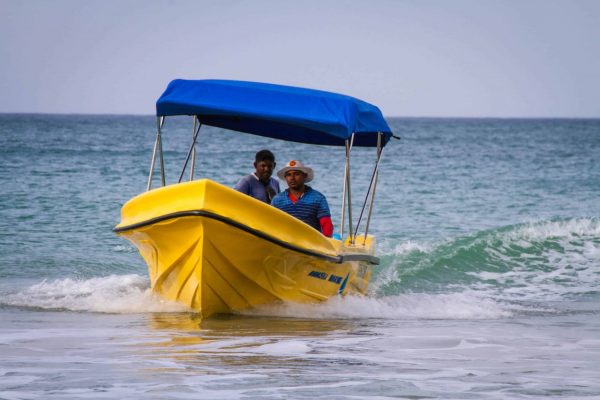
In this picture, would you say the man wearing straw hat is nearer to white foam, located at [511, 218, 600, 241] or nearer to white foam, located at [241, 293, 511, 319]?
white foam, located at [241, 293, 511, 319]

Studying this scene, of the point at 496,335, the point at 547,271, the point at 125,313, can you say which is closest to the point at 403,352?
the point at 496,335

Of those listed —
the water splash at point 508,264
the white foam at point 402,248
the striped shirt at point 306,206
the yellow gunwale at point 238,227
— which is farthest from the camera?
the white foam at point 402,248

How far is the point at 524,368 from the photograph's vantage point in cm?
699

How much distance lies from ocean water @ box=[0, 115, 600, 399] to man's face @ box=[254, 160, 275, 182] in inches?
58.6

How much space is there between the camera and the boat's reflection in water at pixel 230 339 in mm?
7113

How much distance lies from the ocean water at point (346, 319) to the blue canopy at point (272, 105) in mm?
1640

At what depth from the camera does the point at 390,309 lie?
10.3m

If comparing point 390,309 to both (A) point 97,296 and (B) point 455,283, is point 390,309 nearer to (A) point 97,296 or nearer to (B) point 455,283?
(A) point 97,296

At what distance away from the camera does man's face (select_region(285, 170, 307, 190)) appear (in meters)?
9.77

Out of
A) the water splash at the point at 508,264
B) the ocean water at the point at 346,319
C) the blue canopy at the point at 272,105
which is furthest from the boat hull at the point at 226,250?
the water splash at the point at 508,264

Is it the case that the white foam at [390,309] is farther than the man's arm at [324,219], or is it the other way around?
the man's arm at [324,219]

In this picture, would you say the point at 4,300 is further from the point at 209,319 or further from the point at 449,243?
the point at 449,243

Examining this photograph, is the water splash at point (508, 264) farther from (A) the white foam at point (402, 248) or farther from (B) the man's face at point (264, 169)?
(B) the man's face at point (264, 169)

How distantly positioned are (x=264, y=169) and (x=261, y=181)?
0.18 m
